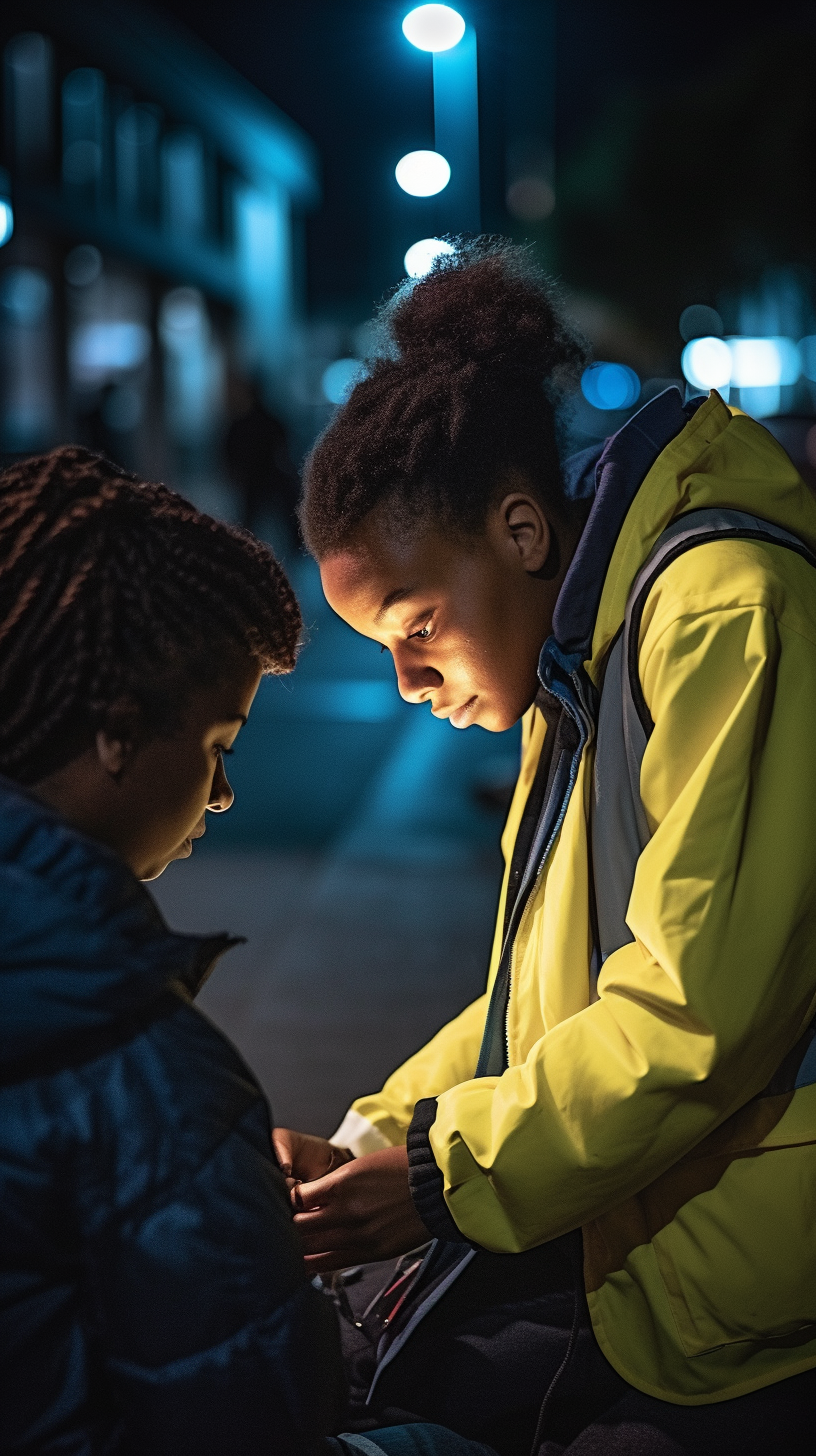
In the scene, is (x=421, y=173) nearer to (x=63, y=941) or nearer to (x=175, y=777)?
(x=175, y=777)

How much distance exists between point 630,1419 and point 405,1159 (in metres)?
0.40

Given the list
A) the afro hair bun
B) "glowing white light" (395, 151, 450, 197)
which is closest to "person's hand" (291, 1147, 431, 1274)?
the afro hair bun

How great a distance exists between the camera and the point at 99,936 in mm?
1131

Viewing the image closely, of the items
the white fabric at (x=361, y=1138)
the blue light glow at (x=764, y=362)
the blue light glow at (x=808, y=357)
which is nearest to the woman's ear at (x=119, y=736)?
the white fabric at (x=361, y=1138)

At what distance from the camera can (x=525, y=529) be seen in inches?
76.4

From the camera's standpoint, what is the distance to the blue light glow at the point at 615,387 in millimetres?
43031

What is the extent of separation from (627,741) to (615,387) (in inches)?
1769

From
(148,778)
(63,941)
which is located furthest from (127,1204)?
(148,778)

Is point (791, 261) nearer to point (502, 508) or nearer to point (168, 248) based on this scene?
point (168, 248)

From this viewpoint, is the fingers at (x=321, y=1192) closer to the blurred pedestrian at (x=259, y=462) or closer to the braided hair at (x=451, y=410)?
the braided hair at (x=451, y=410)

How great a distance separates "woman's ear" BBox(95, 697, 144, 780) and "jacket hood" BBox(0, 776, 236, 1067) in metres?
0.22

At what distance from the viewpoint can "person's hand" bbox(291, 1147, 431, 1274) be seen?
1661 mm

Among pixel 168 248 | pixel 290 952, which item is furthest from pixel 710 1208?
pixel 168 248

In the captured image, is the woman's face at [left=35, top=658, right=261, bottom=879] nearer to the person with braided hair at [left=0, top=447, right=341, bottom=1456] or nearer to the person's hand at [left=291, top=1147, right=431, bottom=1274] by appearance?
the person with braided hair at [left=0, top=447, right=341, bottom=1456]
